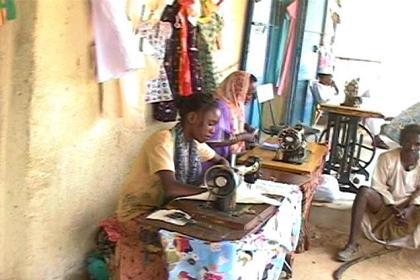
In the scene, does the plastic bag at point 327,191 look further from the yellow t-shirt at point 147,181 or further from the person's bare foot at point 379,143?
the yellow t-shirt at point 147,181

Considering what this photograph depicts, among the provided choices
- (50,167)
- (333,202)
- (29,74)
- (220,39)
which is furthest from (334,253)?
(29,74)

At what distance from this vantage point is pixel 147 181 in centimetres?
234

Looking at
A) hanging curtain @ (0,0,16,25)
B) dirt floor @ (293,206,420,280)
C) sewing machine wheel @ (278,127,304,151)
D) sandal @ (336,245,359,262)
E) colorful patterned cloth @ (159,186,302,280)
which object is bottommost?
dirt floor @ (293,206,420,280)

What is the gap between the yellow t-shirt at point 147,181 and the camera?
227cm

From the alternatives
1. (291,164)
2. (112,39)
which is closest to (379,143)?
(291,164)

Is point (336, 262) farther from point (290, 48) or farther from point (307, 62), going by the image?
point (307, 62)

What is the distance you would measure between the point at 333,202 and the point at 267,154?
1296 millimetres

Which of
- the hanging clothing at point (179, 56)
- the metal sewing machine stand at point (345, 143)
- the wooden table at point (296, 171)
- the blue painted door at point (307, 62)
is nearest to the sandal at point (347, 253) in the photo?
the wooden table at point (296, 171)

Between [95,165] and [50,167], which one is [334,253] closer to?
[95,165]

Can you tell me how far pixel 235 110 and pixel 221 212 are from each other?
1.87 metres

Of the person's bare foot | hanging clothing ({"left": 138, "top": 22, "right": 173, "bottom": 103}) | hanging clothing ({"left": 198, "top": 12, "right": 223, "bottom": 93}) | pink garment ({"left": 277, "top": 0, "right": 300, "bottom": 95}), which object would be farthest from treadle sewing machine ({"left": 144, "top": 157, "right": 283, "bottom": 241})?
the person's bare foot

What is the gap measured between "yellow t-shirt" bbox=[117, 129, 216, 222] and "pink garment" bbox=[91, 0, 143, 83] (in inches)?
18.5

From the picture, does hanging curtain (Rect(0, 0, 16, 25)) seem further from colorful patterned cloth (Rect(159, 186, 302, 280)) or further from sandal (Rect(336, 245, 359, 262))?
sandal (Rect(336, 245, 359, 262))

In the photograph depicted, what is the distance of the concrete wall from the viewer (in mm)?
2312
